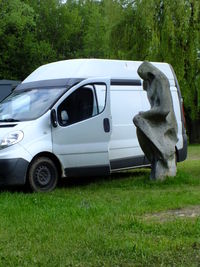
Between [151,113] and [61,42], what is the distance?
36.4 metres

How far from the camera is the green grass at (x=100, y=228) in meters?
4.58

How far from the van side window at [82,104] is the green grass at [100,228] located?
134 cm

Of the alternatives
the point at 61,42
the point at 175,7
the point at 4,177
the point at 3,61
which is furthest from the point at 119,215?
the point at 61,42

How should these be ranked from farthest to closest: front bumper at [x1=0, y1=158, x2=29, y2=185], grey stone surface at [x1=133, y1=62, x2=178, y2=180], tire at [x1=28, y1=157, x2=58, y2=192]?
grey stone surface at [x1=133, y1=62, x2=178, y2=180] → tire at [x1=28, y1=157, x2=58, y2=192] → front bumper at [x1=0, y1=158, x2=29, y2=185]

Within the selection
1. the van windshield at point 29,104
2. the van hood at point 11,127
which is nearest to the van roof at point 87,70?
the van windshield at point 29,104

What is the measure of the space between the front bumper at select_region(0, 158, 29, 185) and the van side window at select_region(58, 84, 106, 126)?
116 cm

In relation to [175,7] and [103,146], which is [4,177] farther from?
[175,7]

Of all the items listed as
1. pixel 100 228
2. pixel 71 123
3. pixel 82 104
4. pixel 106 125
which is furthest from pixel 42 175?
pixel 100 228

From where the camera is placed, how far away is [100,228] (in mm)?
5727

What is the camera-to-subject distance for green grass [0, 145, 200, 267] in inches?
180

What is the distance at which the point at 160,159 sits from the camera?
943cm

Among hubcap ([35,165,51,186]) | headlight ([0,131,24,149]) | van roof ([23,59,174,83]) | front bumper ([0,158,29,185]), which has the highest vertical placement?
van roof ([23,59,174,83])

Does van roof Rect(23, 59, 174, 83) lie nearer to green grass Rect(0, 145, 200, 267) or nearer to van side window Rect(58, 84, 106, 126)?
van side window Rect(58, 84, 106, 126)

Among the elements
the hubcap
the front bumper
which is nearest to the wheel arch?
the hubcap
